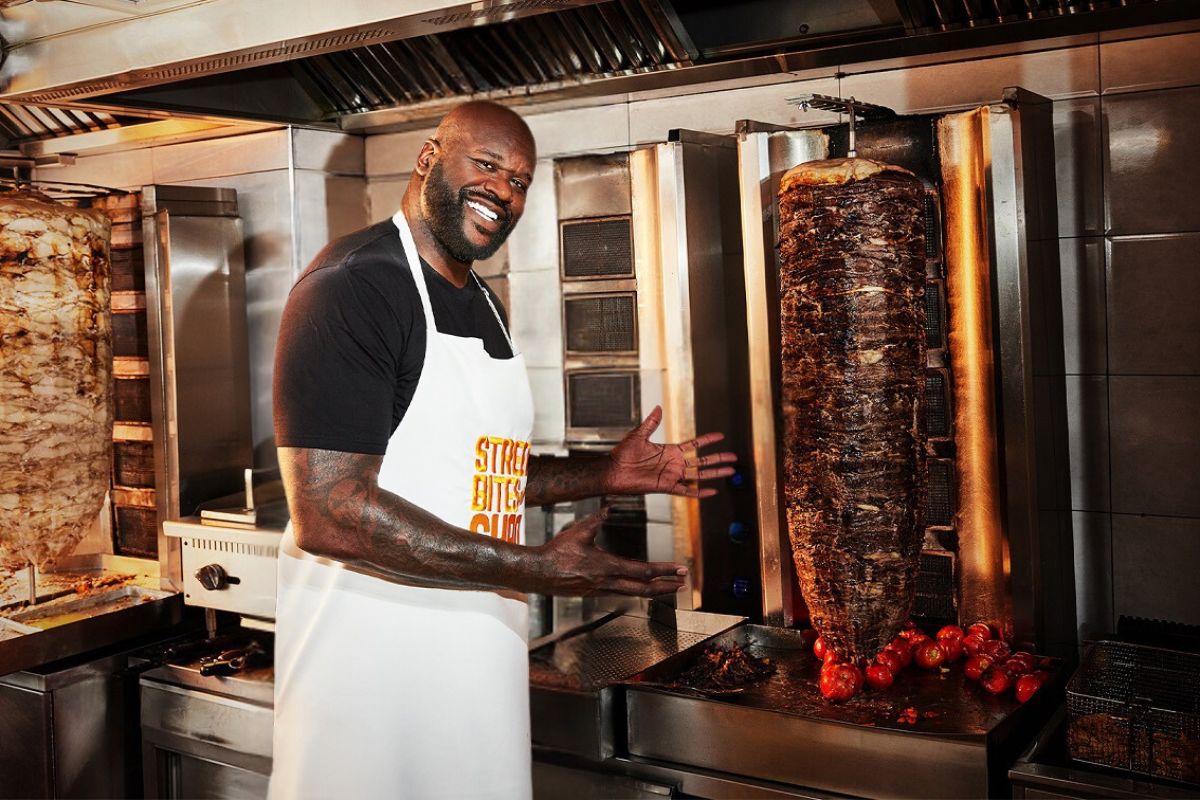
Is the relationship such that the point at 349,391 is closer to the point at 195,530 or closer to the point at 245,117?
the point at 195,530

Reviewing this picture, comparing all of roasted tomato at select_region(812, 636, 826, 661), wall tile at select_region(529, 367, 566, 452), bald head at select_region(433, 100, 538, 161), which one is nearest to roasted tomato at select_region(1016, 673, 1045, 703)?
roasted tomato at select_region(812, 636, 826, 661)

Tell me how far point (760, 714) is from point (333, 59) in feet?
9.16

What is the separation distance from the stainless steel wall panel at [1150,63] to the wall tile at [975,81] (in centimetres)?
4

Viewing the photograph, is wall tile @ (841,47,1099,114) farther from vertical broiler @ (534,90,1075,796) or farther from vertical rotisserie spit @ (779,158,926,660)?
vertical rotisserie spit @ (779,158,926,660)

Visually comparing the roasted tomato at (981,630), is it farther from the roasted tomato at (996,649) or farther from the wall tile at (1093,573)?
the wall tile at (1093,573)

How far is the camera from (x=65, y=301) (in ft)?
10.9

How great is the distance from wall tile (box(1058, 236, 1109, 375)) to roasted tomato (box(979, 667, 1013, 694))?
0.91 meters

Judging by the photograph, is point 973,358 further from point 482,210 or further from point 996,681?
point 482,210

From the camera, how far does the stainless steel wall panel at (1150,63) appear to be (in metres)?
2.75

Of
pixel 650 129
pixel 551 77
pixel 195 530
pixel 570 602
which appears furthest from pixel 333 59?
pixel 570 602

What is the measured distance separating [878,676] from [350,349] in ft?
4.78

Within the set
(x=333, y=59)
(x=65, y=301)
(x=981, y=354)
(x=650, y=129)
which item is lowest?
(x=981, y=354)

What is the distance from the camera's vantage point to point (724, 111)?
3494mm

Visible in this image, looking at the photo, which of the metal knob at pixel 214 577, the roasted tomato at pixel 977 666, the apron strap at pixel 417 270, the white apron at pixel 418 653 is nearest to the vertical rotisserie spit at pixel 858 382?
the roasted tomato at pixel 977 666
